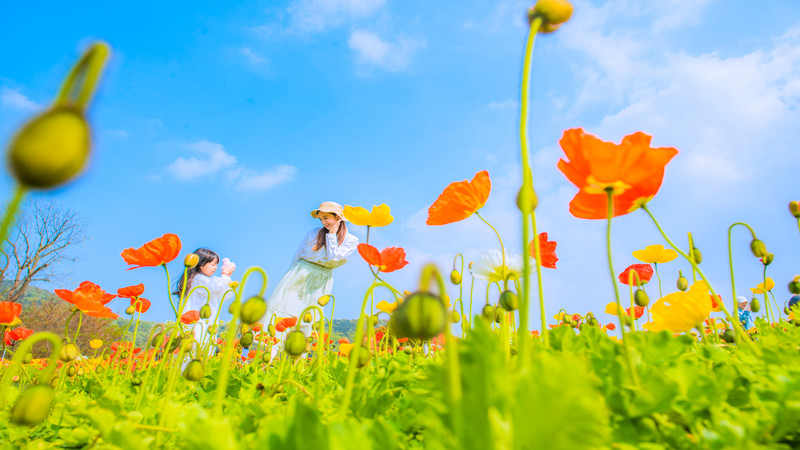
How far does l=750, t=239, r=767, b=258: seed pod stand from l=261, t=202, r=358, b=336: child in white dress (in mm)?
5596

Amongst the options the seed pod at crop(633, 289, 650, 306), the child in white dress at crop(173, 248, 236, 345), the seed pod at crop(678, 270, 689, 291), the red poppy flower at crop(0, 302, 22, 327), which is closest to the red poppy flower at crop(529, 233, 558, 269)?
the seed pod at crop(633, 289, 650, 306)

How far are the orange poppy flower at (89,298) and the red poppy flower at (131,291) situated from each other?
38 centimetres

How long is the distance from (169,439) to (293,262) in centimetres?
654

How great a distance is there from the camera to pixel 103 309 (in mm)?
2469

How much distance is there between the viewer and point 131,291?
299 cm

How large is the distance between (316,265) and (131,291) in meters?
4.25

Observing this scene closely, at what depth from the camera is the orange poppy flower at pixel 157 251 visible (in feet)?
6.72

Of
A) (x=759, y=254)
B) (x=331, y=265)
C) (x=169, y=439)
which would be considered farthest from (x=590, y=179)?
(x=331, y=265)

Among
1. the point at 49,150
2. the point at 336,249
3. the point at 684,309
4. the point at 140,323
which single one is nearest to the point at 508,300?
the point at 684,309

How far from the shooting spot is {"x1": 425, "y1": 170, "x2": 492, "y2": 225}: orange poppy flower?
1.60 metres

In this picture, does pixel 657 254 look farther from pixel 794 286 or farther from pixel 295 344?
pixel 295 344

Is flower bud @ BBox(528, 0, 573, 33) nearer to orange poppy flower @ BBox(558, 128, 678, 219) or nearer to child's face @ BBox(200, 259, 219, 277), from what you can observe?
orange poppy flower @ BBox(558, 128, 678, 219)

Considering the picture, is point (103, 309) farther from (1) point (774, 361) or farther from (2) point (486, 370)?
(1) point (774, 361)

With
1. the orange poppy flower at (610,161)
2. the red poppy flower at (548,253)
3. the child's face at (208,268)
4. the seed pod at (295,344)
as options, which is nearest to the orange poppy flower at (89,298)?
the seed pod at (295,344)
